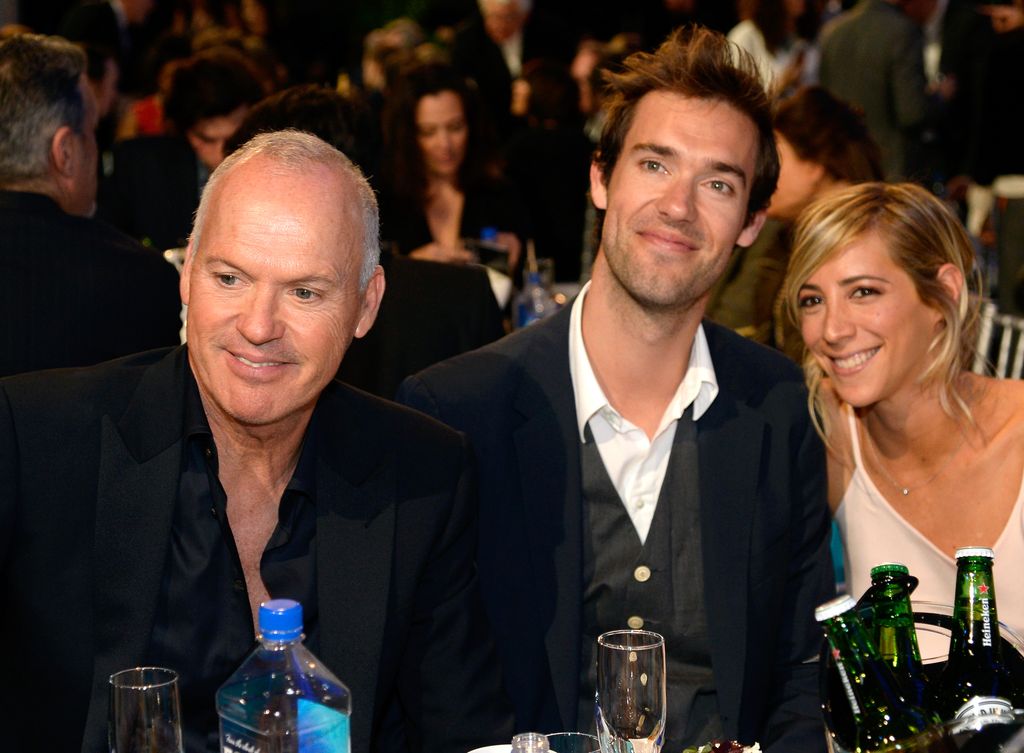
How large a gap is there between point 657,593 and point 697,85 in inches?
41.4

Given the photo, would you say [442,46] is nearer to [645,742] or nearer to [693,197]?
[693,197]

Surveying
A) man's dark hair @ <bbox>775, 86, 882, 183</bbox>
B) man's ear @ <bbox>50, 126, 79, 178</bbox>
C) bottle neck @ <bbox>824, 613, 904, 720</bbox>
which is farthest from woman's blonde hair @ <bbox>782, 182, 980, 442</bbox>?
man's ear @ <bbox>50, 126, 79, 178</bbox>

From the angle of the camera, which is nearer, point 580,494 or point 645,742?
point 645,742

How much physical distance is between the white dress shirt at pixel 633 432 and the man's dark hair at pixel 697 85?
1.47ft

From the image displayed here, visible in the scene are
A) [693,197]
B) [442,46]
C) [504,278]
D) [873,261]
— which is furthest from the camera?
[442,46]

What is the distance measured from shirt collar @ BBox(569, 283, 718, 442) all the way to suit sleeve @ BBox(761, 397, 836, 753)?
0.22 meters

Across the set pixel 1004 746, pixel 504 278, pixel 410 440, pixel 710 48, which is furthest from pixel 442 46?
pixel 1004 746

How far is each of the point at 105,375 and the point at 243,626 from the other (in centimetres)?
45

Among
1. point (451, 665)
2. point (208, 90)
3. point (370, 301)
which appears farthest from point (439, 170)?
point (451, 665)

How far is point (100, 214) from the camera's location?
5.47 metres

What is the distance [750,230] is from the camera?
2893 mm

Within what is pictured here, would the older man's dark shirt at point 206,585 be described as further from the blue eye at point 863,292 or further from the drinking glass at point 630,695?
the blue eye at point 863,292

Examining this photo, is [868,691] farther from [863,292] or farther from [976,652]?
[863,292]

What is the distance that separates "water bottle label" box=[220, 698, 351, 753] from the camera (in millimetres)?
1482
